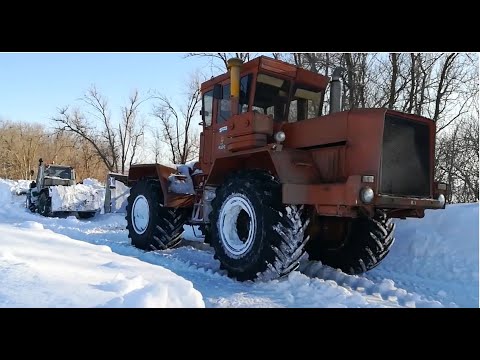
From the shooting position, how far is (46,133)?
37.8m

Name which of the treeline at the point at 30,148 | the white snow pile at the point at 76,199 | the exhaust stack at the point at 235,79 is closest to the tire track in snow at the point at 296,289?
the exhaust stack at the point at 235,79

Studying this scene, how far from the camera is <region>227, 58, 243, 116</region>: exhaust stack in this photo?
6016 mm

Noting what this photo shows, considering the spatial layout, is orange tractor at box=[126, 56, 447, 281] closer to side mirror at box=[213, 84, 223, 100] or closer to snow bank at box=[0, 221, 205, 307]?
→ side mirror at box=[213, 84, 223, 100]

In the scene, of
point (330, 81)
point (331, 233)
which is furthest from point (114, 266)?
point (330, 81)

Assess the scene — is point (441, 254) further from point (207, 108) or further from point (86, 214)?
point (86, 214)

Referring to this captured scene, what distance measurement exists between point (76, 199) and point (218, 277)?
11.2 m

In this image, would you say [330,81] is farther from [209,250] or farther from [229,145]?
[209,250]

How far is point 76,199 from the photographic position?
15.4m

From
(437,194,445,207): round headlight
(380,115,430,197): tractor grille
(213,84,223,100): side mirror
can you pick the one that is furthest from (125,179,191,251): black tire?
(437,194,445,207): round headlight

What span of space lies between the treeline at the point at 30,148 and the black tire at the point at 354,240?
3067 cm

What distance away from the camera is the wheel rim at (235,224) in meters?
5.66

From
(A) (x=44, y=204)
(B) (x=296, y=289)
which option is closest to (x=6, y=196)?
(A) (x=44, y=204)

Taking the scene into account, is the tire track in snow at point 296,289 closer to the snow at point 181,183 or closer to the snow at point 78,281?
the snow at point 78,281

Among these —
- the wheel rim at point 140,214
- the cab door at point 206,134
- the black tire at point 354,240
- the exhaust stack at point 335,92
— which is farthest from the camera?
the wheel rim at point 140,214
